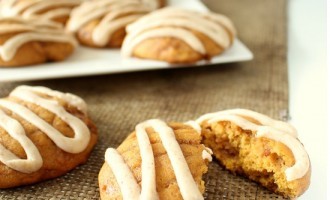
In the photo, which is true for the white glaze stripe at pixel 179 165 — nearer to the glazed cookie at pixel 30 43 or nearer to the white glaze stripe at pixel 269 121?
the white glaze stripe at pixel 269 121

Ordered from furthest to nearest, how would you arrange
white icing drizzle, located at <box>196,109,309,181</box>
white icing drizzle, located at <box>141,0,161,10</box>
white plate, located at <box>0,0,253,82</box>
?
white icing drizzle, located at <box>141,0,161,10</box>, white plate, located at <box>0,0,253,82</box>, white icing drizzle, located at <box>196,109,309,181</box>

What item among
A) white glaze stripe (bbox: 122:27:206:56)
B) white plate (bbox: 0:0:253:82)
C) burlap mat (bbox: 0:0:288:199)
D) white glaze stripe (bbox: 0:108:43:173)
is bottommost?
burlap mat (bbox: 0:0:288:199)

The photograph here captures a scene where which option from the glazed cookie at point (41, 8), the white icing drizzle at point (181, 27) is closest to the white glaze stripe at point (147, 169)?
the white icing drizzle at point (181, 27)

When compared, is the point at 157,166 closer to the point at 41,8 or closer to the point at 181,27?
the point at 181,27

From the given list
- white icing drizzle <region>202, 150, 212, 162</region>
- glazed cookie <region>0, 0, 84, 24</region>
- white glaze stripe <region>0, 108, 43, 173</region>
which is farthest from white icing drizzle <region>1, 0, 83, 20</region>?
white icing drizzle <region>202, 150, 212, 162</region>

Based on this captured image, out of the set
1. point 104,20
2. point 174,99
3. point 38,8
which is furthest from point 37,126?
point 38,8

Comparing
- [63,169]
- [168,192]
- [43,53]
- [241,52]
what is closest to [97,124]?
[63,169]

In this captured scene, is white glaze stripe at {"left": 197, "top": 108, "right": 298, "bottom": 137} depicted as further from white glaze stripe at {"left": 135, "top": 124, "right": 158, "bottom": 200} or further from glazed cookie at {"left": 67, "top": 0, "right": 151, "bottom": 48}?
glazed cookie at {"left": 67, "top": 0, "right": 151, "bottom": 48}
